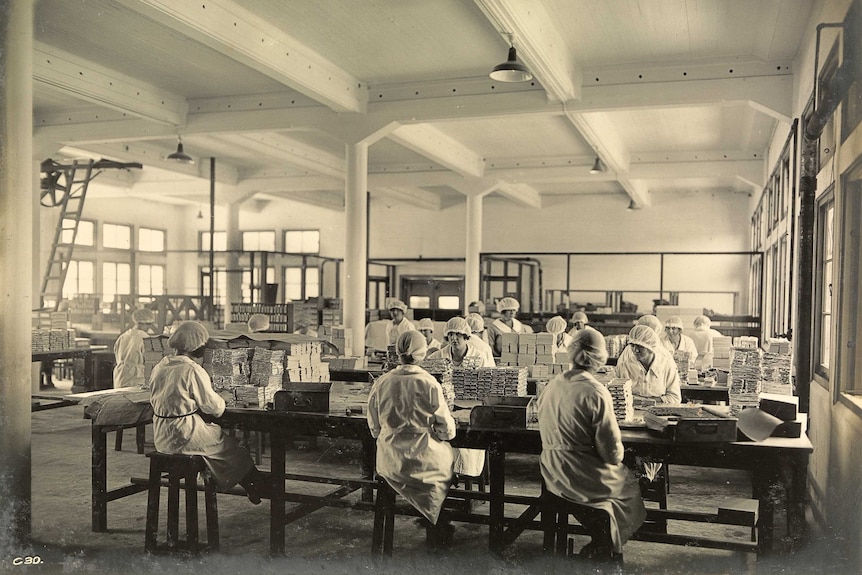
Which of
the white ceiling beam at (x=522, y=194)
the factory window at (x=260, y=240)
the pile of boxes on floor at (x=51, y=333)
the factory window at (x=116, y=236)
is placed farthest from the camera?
the factory window at (x=260, y=240)

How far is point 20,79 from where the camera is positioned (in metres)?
4.80

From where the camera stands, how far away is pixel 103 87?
8688 millimetres

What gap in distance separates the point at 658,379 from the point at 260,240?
18.2 m

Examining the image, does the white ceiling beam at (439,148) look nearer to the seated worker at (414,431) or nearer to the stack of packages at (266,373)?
the stack of packages at (266,373)

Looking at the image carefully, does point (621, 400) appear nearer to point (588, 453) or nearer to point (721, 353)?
point (588, 453)

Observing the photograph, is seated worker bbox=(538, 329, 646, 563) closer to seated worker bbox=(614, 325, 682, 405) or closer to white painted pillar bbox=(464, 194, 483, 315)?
seated worker bbox=(614, 325, 682, 405)

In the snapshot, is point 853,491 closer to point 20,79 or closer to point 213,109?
point 20,79

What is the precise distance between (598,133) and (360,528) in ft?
23.9

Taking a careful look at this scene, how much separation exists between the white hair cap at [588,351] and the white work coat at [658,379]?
220cm

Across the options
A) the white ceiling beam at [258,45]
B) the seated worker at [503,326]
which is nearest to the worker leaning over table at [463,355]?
the seated worker at [503,326]

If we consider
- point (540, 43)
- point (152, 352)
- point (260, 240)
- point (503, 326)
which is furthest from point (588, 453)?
point (260, 240)

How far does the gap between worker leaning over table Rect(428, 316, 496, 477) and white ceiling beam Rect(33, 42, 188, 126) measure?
196 inches

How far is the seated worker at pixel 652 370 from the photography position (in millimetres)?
6363

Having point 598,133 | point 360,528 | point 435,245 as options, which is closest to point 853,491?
point 360,528
